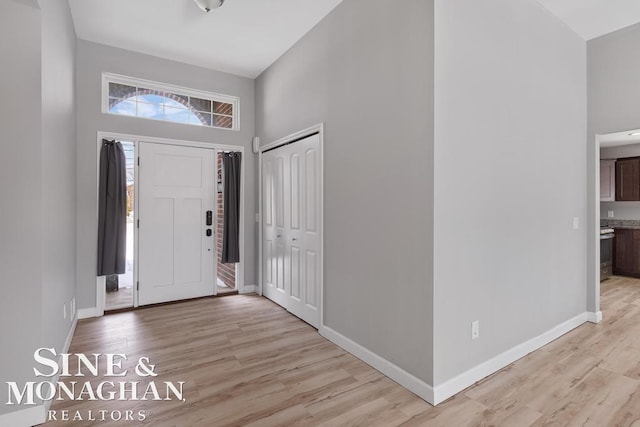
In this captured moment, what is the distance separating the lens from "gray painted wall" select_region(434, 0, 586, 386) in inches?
87.0

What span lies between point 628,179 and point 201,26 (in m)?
7.21

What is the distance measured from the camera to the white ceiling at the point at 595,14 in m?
2.88

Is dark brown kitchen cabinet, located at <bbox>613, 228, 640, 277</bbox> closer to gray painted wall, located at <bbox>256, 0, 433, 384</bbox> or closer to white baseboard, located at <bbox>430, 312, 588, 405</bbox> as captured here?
white baseboard, located at <bbox>430, 312, 588, 405</bbox>

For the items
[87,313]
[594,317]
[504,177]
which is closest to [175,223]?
[87,313]

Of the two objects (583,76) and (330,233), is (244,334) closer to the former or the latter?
(330,233)

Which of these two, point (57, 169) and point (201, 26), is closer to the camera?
point (57, 169)

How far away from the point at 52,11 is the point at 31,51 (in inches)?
23.9

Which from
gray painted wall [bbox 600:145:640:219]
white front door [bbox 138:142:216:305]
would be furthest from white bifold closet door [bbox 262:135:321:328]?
gray painted wall [bbox 600:145:640:219]

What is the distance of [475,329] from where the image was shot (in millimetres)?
2395

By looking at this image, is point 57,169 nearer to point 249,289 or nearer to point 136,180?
point 136,180

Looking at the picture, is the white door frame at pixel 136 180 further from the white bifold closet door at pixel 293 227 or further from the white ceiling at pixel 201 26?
the white ceiling at pixel 201 26

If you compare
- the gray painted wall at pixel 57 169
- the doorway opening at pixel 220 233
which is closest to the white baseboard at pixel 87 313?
the gray painted wall at pixel 57 169

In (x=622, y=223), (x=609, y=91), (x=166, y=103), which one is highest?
(x=166, y=103)

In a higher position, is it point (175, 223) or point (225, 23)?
point (225, 23)
